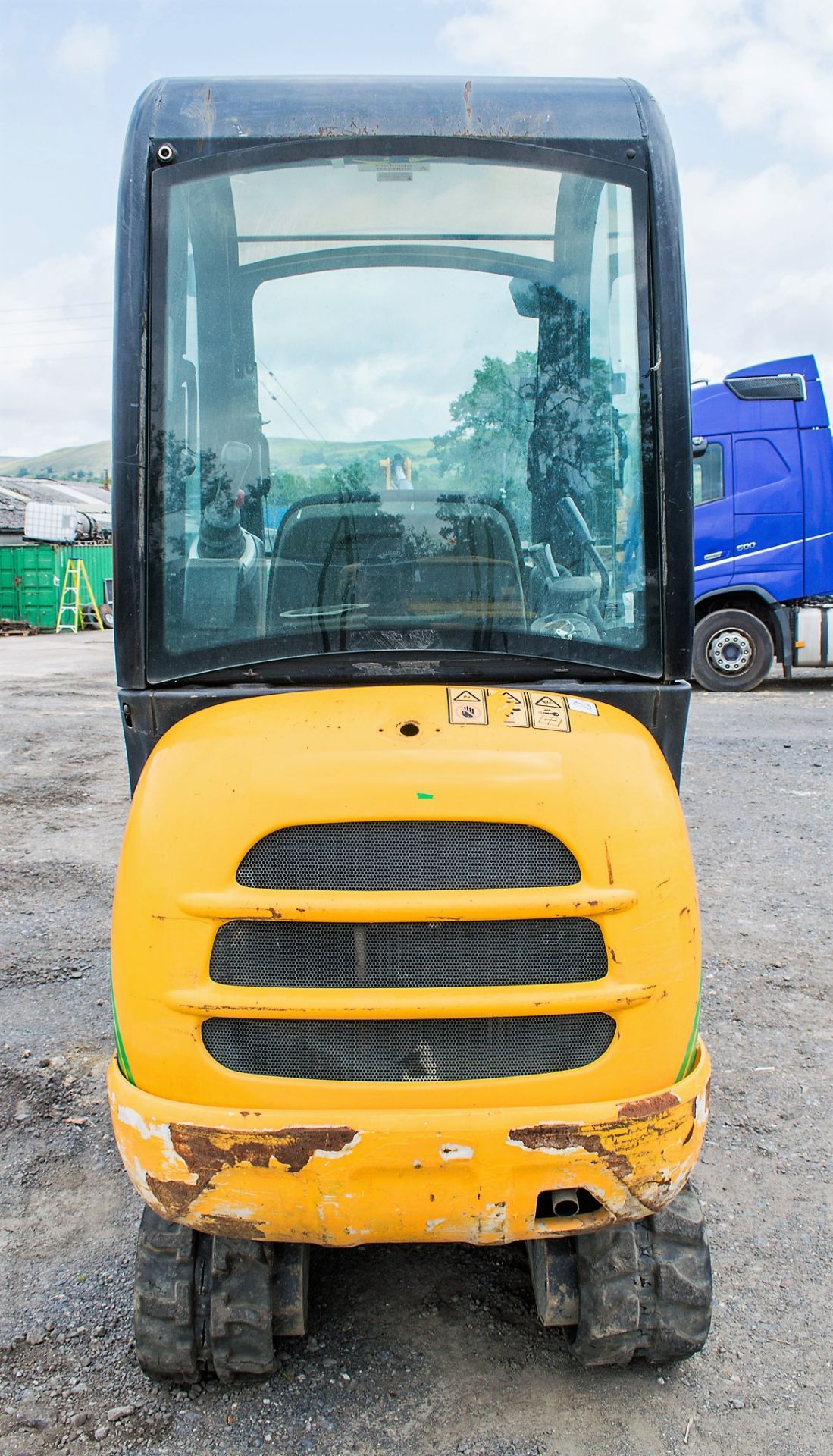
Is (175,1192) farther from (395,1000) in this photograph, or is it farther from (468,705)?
(468,705)

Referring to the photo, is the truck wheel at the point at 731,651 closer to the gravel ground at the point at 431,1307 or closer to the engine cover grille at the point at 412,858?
the gravel ground at the point at 431,1307

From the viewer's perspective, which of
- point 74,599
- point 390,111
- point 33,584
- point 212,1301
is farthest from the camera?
point 74,599

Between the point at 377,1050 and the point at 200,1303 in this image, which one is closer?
the point at 377,1050

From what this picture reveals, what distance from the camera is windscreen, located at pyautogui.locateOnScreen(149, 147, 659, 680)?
2.43m

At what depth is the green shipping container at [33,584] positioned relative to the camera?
26.9 metres

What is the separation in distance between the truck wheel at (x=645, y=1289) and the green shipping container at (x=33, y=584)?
87.1ft

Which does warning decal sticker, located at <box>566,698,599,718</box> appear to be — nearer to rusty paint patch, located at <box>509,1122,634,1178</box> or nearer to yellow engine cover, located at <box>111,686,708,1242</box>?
yellow engine cover, located at <box>111,686,708,1242</box>

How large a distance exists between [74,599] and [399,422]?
26.9m

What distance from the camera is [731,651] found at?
1325 centimetres

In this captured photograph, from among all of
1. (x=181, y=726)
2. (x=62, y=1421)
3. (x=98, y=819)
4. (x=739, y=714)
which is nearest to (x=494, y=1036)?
(x=181, y=726)

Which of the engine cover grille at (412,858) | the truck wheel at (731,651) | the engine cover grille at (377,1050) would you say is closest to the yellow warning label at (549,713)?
the engine cover grille at (412,858)

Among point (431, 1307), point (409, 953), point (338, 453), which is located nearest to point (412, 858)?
point (409, 953)

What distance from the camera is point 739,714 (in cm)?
1153

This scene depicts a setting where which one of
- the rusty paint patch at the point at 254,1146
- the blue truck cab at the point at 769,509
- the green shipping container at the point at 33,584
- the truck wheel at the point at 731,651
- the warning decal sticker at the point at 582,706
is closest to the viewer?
the rusty paint patch at the point at 254,1146
